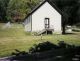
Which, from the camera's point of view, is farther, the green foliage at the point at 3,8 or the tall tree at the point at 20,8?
the green foliage at the point at 3,8

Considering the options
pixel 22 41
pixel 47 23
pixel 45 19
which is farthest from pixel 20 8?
pixel 22 41

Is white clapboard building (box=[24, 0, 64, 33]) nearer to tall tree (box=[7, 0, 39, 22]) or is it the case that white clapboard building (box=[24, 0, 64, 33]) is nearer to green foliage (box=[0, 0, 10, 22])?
tall tree (box=[7, 0, 39, 22])

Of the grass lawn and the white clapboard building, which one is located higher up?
the white clapboard building

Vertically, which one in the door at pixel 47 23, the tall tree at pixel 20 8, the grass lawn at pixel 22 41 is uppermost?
the tall tree at pixel 20 8

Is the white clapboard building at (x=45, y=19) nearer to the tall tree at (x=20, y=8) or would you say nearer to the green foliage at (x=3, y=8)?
the tall tree at (x=20, y=8)

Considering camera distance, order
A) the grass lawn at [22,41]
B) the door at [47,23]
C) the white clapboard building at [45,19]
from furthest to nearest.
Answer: the door at [47,23], the white clapboard building at [45,19], the grass lawn at [22,41]

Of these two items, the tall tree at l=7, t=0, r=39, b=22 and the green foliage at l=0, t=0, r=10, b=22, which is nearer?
the tall tree at l=7, t=0, r=39, b=22

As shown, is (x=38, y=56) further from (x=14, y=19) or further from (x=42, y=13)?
(x=14, y=19)

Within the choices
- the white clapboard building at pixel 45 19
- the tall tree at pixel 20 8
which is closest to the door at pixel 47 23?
the white clapboard building at pixel 45 19

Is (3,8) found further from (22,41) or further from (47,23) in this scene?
(22,41)

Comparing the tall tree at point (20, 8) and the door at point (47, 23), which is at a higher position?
the tall tree at point (20, 8)

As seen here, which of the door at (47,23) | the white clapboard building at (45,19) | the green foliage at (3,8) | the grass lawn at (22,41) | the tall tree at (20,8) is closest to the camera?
the grass lawn at (22,41)

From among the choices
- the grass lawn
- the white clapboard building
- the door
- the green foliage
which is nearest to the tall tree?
the green foliage

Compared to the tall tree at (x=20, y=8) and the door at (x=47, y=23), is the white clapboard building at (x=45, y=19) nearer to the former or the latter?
the door at (x=47, y=23)
